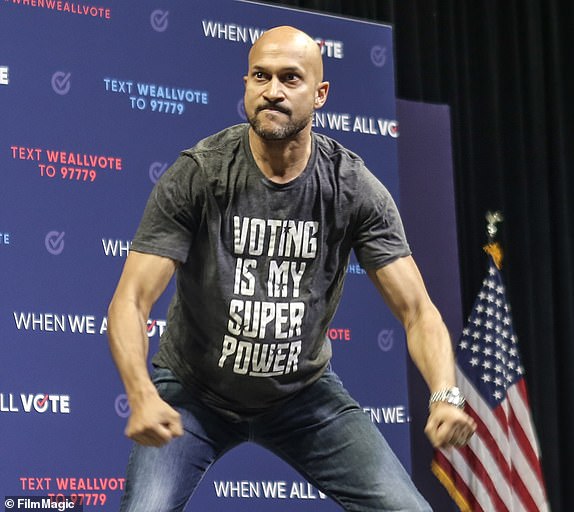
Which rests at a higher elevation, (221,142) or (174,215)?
(221,142)

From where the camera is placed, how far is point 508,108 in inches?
265

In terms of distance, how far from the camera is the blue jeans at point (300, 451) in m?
2.65

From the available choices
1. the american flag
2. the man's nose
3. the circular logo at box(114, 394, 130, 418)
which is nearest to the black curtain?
the american flag

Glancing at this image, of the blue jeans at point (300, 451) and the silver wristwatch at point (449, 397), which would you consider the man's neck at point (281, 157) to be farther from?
the silver wristwatch at point (449, 397)

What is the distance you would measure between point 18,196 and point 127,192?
1.47ft

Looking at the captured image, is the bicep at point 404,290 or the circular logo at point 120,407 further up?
the bicep at point 404,290

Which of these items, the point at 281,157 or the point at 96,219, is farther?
the point at 96,219

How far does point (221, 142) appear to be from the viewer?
9.47 feet

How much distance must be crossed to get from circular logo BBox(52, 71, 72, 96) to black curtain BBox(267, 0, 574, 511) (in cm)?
227

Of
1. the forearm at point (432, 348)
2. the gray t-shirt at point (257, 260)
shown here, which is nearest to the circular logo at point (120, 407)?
the gray t-shirt at point (257, 260)

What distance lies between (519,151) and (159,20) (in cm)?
271

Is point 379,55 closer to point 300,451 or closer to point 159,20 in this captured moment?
point 159,20

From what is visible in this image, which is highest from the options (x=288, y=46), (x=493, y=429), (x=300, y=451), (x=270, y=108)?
(x=288, y=46)

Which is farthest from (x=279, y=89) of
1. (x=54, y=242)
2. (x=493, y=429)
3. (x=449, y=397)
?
(x=493, y=429)
